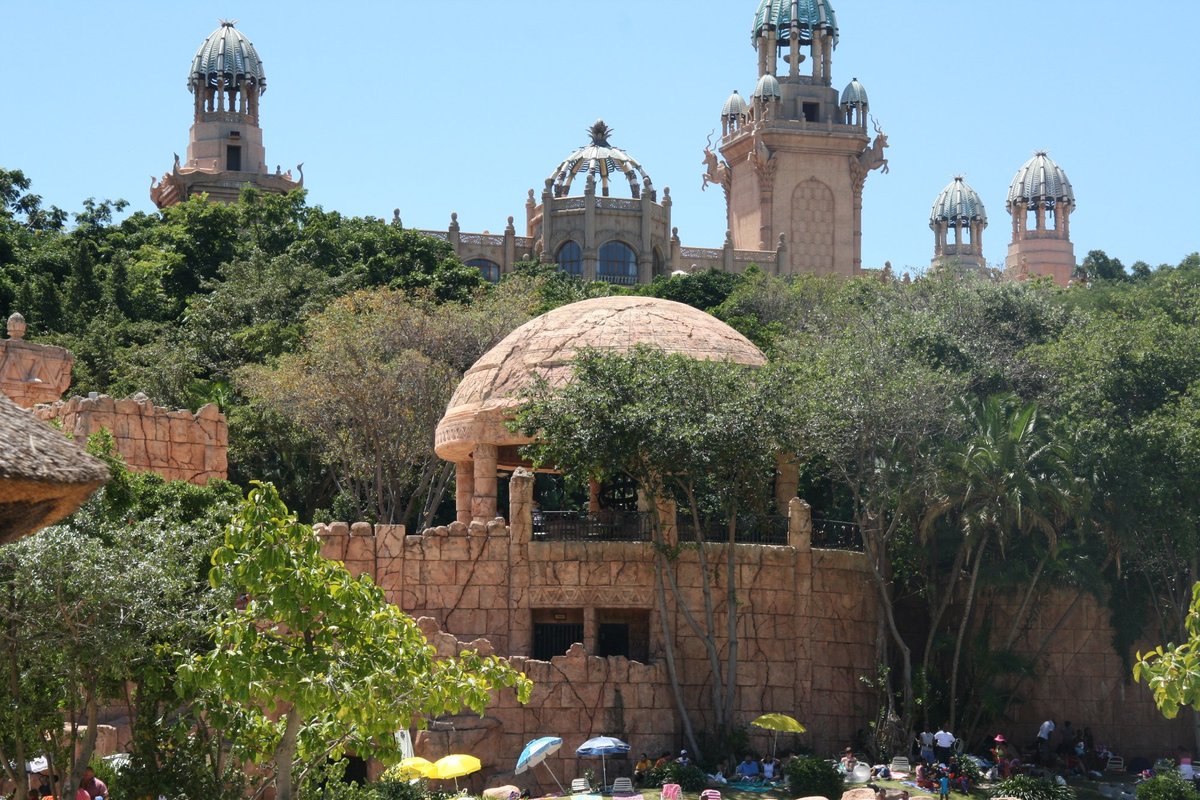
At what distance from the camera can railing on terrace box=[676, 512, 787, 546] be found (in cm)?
3591

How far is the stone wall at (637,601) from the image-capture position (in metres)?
34.6

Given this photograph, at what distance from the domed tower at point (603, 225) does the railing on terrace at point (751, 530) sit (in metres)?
44.2

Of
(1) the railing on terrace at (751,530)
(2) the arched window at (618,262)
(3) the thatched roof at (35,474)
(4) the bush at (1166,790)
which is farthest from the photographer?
(2) the arched window at (618,262)

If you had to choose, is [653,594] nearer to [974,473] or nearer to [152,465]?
[974,473]

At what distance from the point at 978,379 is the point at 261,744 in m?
21.8

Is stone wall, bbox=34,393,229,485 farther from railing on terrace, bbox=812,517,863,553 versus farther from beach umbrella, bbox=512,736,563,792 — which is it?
railing on terrace, bbox=812,517,863,553

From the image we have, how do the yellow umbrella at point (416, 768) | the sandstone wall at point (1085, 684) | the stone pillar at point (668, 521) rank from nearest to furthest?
the yellow umbrella at point (416, 768) → the stone pillar at point (668, 521) → the sandstone wall at point (1085, 684)

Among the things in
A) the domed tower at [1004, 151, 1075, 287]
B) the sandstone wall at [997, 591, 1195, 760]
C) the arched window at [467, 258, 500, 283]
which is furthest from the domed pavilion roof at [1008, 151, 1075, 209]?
the sandstone wall at [997, 591, 1195, 760]

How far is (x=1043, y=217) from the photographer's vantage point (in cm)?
10438

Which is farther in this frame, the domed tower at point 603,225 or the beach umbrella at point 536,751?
the domed tower at point 603,225

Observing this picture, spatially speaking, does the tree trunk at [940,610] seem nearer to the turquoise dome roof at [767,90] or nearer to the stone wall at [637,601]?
the stone wall at [637,601]

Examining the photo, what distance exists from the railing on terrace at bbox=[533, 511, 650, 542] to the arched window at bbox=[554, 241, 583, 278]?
4622cm

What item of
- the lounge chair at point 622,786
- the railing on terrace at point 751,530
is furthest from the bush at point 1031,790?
the railing on terrace at point 751,530

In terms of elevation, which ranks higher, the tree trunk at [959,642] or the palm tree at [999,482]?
the palm tree at [999,482]
